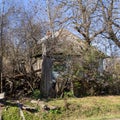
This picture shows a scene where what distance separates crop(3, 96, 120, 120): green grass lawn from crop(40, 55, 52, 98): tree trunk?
1.72 meters

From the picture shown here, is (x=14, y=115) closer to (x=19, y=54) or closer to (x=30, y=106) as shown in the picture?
(x=30, y=106)

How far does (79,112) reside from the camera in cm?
1395

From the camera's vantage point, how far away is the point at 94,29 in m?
21.7

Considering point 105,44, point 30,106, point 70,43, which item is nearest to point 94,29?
point 105,44

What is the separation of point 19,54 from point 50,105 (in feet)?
15.0

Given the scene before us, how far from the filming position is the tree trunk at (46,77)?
17078mm

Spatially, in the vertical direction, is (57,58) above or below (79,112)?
above

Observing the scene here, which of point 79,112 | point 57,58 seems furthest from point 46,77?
point 79,112

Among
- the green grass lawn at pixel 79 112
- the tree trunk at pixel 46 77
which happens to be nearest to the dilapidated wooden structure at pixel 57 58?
the tree trunk at pixel 46 77

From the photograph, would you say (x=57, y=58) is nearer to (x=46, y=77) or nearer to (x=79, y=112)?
(x=46, y=77)

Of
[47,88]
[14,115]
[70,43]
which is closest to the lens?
[14,115]

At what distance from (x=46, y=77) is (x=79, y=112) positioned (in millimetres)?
3965

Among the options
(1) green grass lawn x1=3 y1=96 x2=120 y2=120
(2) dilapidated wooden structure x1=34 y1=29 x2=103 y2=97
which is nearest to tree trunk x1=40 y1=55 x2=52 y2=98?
(2) dilapidated wooden structure x1=34 y1=29 x2=103 y2=97

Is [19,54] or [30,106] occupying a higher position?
[19,54]
